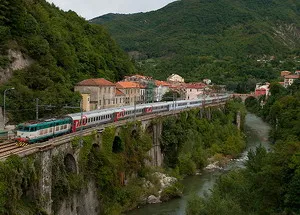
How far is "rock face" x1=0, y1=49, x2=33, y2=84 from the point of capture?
171ft

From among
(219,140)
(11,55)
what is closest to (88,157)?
(11,55)

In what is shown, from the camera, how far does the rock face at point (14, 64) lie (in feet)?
171

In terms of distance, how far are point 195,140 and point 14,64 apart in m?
27.6

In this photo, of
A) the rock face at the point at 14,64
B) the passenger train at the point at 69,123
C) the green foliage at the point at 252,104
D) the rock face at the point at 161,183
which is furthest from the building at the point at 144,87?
the green foliage at the point at 252,104

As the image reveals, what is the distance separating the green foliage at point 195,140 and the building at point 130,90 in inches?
588

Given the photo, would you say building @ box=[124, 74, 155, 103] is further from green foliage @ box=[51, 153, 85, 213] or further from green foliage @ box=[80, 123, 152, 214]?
green foliage @ box=[51, 153, 85, 213]

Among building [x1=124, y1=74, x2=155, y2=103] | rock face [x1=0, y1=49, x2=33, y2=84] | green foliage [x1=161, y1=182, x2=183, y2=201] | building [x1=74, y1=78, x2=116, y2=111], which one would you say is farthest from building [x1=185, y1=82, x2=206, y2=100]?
green foliage [x1=161, y1=182, x2=183, y2=201]

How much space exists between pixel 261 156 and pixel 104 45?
6828 cm

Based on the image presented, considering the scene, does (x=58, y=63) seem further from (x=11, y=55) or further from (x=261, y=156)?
(x=261, y=156)

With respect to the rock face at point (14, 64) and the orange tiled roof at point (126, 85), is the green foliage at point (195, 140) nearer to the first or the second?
the orange tiled roof at point (126, 85)

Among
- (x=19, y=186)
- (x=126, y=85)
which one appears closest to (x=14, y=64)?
(x=19, y=186)

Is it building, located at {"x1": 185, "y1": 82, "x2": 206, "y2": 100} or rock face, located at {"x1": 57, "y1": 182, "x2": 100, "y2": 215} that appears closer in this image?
rock face, located at {"x1": 57, "y1": 182, "x2": 100, "y2": 215}

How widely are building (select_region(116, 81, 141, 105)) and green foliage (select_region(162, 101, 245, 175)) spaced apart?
14934 millimetres

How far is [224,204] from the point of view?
2825cm
